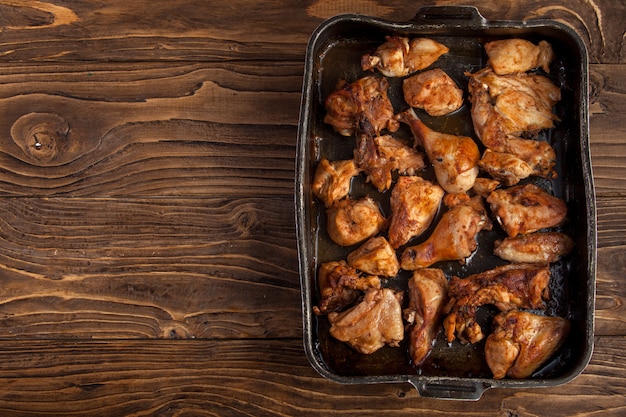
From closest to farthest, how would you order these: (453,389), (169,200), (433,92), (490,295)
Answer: (453,389), (490,295), (433,92), (169,200)

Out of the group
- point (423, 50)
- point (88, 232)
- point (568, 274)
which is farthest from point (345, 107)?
point (88, 232)

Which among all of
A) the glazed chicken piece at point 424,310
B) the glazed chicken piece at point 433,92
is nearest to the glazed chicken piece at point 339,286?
the glazed chicken piece at point 424,310

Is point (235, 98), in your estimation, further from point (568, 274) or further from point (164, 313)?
point (568, 274)

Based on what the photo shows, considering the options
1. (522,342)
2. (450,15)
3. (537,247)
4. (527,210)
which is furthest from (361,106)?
(522,342)

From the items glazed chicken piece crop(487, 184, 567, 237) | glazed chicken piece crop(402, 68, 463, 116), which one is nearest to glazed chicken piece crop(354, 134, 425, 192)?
glazed chicken piece crop(402, 68, 463, 116)

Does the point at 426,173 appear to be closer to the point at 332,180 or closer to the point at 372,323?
the point at 332,180

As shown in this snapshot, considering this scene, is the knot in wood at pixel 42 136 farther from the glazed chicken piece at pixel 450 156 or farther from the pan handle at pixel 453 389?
the pan handle at pixel 453 389
